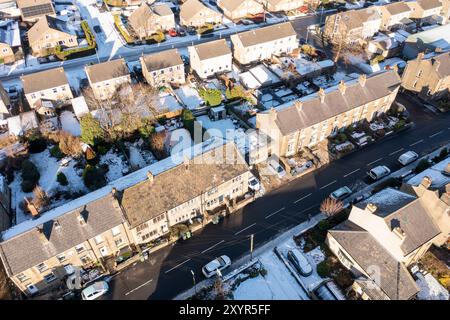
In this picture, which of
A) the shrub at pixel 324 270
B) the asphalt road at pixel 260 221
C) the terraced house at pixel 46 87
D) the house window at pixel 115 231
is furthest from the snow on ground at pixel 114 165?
the shrub at pixel 324 270

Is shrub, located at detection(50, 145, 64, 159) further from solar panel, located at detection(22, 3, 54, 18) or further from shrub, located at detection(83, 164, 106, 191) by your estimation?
solar panel, located at detection(22, 3, 54, 18)

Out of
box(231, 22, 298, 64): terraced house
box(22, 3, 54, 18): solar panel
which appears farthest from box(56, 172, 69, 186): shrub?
box(22, 3, 54, 18): solar panel

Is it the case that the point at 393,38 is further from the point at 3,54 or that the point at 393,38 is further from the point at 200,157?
the point at 3,54

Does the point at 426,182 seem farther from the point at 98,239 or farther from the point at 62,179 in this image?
the point at 62,179

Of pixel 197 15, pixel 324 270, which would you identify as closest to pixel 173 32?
pixel 197 15

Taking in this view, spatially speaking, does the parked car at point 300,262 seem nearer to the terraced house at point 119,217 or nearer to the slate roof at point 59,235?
the terraced house at point 119,217

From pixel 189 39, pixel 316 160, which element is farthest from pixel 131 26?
pixel 316 160

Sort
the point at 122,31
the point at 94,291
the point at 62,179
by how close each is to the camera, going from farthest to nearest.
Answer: the point at 122,31 < the point at 62,179 < the point at 94,291
